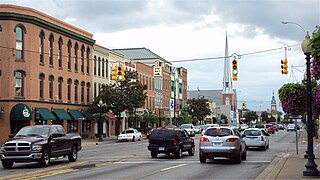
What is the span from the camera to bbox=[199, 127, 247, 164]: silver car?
22.4 meters

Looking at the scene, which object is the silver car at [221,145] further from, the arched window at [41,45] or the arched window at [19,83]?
the arched window at [41,45]

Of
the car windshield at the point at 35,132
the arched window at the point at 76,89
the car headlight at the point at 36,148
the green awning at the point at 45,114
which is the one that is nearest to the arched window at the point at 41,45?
the green awning at the point at 45,114

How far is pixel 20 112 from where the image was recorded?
46.3 metres

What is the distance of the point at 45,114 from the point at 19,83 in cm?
404

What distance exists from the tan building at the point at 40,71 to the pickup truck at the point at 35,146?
80.5 feet

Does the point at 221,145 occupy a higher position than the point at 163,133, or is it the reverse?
the point at 163,133

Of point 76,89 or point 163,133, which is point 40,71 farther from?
point 163,133

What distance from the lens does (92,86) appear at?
207 ft

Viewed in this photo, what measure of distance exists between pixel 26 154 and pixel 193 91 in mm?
163881

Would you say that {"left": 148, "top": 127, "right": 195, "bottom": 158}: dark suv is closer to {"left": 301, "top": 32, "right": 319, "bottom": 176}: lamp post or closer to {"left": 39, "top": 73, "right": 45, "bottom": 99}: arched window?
{"left": 301, "top": 32, "right": 319, "bottom": 176}: lamp post

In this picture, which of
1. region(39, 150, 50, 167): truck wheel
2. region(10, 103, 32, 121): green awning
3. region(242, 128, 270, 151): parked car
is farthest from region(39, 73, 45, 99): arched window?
region(39, 150, 50, 167): truck wheel

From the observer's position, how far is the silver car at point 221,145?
883 inches

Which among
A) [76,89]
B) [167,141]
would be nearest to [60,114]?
[76,89]

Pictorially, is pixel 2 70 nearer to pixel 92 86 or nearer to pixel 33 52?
pixel 33 52
